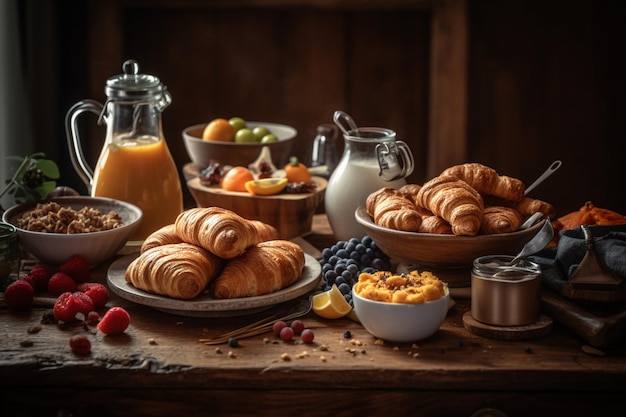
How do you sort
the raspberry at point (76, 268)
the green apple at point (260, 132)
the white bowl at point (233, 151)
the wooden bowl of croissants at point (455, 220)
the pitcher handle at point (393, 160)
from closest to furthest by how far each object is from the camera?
the wooden bowl of croissants at point (455, 220) < the raspberry at point (76, 268) < the pitcher handle at point (393, 160) < the white bowl at point (233, 151) < the green apple at point (260, 132)

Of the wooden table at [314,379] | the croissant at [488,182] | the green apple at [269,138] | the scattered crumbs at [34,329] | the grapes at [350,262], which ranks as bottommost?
the wooden table at [314,379]

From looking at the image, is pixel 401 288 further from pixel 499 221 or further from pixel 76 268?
pixel 76 268

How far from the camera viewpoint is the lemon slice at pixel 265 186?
184cm

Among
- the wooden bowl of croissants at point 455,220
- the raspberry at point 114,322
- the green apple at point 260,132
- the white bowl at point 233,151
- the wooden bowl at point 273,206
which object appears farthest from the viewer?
the green apple at point 260,132

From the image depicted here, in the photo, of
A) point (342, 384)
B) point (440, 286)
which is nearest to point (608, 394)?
point (440, 286)

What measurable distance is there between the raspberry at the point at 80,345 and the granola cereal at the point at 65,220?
359mm

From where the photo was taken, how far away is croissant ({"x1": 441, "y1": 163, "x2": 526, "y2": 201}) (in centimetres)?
153

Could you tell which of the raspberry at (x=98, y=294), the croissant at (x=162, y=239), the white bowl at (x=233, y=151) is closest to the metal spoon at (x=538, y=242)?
the croissant at (x=162, y=239)

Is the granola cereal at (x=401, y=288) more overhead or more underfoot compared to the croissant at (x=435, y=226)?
more underfoot

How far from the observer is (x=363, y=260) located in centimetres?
159

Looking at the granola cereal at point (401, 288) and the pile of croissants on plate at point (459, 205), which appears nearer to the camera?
the granola cereal at point (401, 288)

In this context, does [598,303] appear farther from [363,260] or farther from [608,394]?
[363,260]

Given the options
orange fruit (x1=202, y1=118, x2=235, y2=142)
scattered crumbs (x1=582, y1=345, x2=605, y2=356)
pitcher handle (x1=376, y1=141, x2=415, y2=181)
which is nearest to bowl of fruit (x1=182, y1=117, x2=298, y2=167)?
orange fruit (x1=202, y1=118, x2=235, y2=142)

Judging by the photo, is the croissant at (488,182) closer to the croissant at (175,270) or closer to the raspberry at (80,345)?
the croissant at (175,270)
